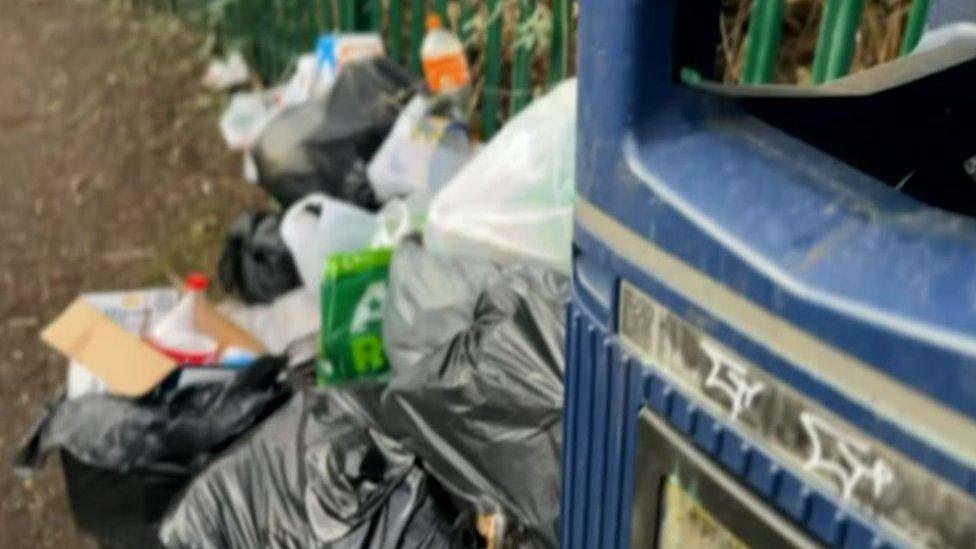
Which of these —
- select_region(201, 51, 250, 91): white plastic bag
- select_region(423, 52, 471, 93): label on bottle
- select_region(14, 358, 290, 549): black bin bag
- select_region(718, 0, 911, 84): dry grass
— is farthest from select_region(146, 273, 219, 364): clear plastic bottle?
select_region(201, 51, 250, 91): white plastic bag

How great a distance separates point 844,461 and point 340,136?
2.51 meters

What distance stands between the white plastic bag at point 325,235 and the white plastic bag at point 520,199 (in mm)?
430

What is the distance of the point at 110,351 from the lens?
2.64 metres

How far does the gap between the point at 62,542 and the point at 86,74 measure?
95.2 inches

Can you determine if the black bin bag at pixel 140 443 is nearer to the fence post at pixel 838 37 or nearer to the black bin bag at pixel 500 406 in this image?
the black bin bag at pixel 500 406

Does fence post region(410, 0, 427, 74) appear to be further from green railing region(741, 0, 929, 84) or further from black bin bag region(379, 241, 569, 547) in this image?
black bin bag region(379, 241, 569, 547)

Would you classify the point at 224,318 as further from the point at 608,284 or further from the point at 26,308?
the point at 608,284

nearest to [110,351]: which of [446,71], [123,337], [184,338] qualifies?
[123,337]

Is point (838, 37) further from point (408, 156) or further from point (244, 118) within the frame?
point (244, 118)

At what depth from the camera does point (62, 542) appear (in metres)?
2.77

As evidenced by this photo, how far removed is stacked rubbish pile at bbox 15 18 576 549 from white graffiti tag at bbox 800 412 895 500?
0.97m

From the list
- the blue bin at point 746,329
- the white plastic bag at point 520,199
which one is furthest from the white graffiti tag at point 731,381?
the white plastic bag at point 520,199

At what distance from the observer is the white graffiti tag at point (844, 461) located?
0.90 meters

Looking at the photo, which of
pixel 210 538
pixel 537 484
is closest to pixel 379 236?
pixel 210 538
